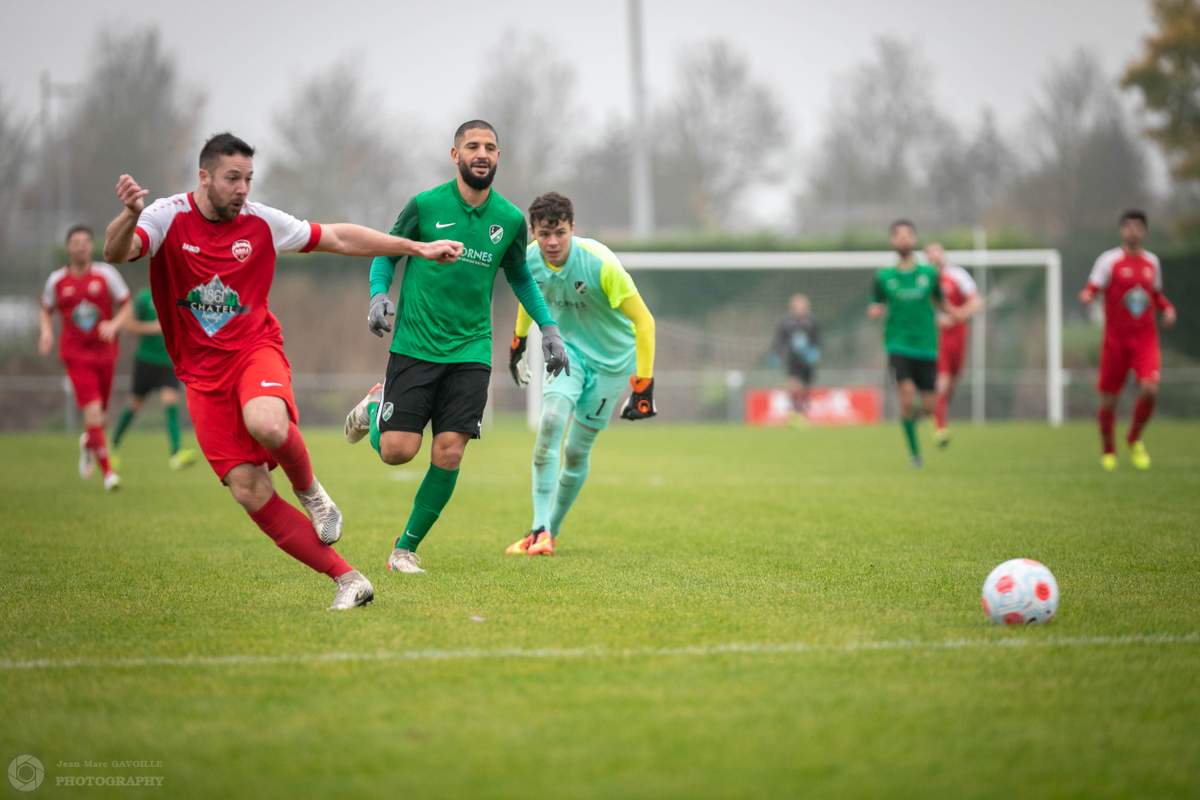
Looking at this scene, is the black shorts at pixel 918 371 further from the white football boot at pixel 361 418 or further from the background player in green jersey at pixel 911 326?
the white football boot at pixel 361 418

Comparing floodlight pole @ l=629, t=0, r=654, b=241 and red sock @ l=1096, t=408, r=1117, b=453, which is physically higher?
floodlight pole @ l=629, t=0, r=654, b=241

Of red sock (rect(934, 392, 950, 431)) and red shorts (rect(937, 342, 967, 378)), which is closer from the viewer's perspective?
red sock (rect(934, 392, 950, 431))

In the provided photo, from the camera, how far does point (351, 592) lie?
243 inches

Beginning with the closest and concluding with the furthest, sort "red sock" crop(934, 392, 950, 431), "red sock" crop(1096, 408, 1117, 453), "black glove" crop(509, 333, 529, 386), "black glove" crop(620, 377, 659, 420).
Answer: "black glove" crop(509, 333, 529, 386), "black glove" crop(620, 377, 659, 420), "red sock" crop(1096, 408, 1117, 453), "red sock" crop(934, 392, 950, 431)

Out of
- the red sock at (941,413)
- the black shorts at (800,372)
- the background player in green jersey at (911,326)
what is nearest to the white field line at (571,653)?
the background player in green jersey at (911,326)

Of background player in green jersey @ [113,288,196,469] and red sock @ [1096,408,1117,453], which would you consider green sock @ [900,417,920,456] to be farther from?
background player in green jersey @ [113,288,196,469]

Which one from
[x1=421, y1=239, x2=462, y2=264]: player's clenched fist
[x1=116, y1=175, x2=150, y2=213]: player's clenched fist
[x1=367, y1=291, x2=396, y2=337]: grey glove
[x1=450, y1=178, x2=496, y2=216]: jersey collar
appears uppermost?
[x1=450, y1=178, x2=496, y2=216]: jersey collar

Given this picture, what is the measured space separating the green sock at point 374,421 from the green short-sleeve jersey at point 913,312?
9.39 m

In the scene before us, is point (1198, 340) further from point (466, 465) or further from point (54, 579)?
point (54, 579)

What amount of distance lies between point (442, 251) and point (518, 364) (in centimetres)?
224

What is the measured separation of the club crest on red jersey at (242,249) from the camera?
602 centimetres

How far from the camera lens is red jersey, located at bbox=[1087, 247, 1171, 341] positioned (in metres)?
14.2

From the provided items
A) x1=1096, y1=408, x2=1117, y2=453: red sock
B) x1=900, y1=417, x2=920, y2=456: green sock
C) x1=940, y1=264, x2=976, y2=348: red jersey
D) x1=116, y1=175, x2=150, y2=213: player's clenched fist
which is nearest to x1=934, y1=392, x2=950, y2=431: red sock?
x1=940, y1=264, x2=976, y2=348: red jersey

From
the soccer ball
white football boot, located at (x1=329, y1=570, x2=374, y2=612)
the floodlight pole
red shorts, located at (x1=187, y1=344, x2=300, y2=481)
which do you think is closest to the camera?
the soccer ball
